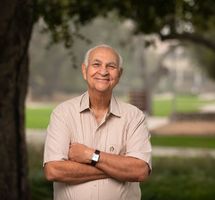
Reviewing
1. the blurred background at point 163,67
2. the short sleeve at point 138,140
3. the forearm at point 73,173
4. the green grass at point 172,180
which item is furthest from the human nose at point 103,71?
the green grass at point 172,180

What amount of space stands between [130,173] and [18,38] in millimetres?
2741

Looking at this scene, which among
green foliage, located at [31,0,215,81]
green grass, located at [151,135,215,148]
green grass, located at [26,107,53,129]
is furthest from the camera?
green grass, located at [26,107,53,129]

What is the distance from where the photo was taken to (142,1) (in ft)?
31.9

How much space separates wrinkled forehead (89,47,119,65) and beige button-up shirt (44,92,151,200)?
0.24 m

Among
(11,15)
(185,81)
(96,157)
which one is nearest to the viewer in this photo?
(96,157)

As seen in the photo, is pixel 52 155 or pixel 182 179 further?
pixel 182 179

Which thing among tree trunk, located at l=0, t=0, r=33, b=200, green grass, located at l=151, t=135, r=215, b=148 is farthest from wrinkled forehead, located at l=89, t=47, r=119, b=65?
green grass, located at l=151, t=135, r=215, b=148

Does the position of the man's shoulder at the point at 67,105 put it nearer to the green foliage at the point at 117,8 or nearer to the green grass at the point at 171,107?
the green foliage at the point at 117,8

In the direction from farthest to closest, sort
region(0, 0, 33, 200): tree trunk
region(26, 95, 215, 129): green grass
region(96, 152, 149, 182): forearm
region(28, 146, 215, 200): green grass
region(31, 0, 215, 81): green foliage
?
region(26, 95, 215, 129): green grass → region(28, 146, 215, 200): green grass → region(31, 0, 215, 81): green foliage → region(0, 0, 33, 200): tree trunk → region(96, 152, 149, 182): forearm

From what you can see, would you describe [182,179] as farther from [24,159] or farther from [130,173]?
[130,173]

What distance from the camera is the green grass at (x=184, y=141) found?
1895 cm

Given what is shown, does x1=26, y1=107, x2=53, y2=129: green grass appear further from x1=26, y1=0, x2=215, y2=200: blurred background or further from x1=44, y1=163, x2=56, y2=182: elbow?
x1=44, y1=163, x2=56, y2=182: elbow

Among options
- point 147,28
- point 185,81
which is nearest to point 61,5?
point 147,28

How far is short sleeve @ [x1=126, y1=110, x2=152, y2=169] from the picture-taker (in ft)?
10.9
